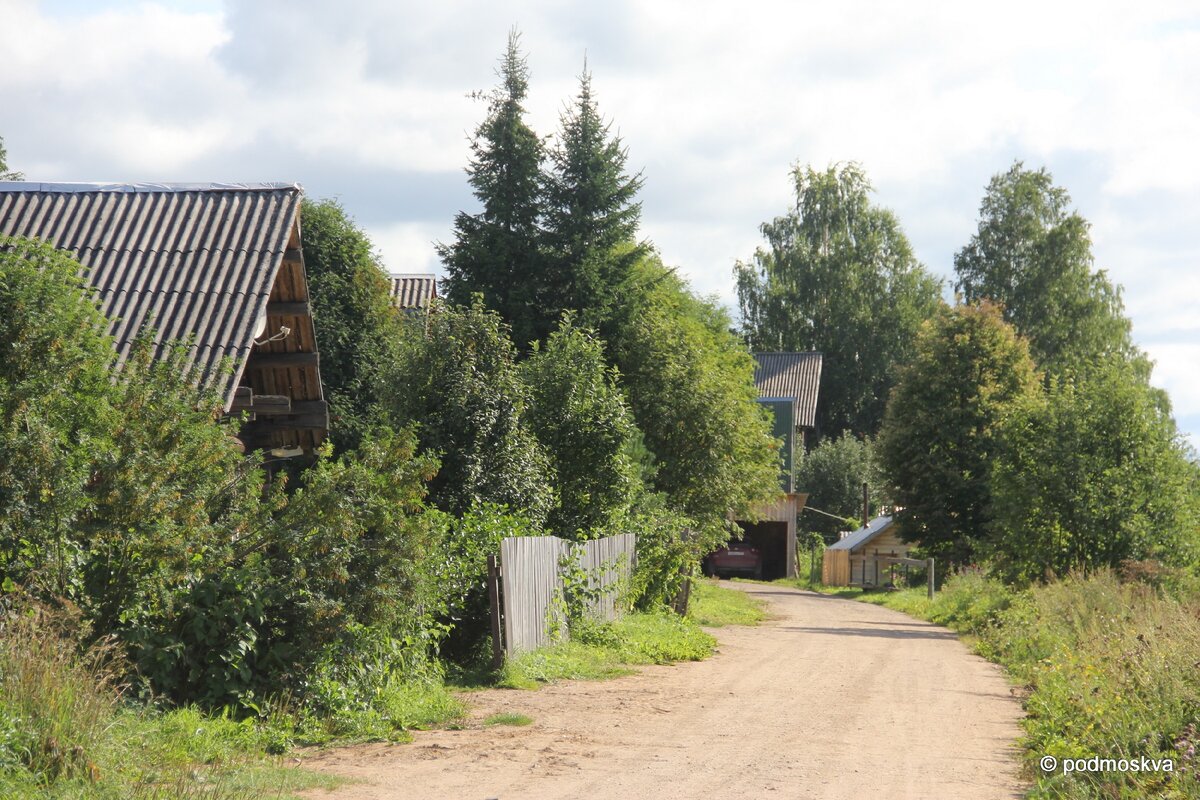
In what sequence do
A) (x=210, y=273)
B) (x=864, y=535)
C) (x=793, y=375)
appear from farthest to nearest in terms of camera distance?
(x=793, y=375) < (x=864, y=535) < (x=210, y=273)

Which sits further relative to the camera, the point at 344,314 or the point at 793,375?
the point at 793,375

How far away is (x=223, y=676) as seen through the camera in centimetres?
968

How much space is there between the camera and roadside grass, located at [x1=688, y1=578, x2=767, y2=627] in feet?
86.3

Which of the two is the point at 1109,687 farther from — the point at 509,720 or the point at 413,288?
the point at 413,288

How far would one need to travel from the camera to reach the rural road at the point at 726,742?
8508mm

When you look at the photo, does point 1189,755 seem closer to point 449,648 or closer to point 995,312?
point 449,648

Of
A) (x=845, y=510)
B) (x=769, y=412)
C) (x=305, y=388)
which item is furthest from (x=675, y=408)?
(x=845, y=510)

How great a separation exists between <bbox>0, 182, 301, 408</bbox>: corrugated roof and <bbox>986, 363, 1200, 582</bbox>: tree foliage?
54.6 feet

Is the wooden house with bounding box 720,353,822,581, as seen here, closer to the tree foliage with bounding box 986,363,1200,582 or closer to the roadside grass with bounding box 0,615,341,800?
the tree foliage with bounding box 986,363,1200,582

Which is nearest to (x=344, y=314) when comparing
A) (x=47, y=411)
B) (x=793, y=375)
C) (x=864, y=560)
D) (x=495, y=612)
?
(x=495, y=612)

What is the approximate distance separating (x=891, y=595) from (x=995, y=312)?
33.1ft

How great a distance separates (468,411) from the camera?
54.3 ft

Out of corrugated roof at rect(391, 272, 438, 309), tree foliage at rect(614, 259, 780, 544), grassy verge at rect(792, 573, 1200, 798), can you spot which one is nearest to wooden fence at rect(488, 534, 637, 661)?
grassy verge at rect(792, 573, 1200, 798)

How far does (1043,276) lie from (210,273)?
157ft
